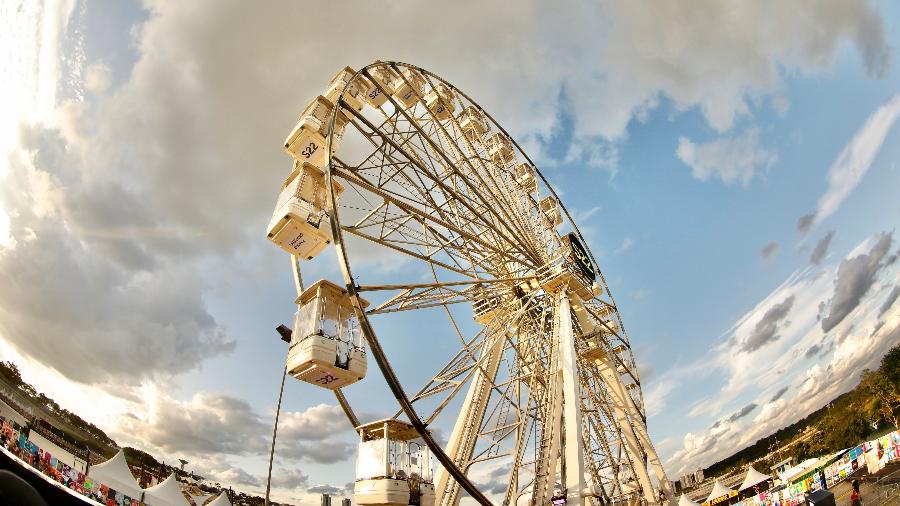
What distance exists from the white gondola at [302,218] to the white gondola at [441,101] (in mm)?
9205

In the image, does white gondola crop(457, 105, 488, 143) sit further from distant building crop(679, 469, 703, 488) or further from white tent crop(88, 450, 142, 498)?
distant building crop(679, 469, 703, 488)

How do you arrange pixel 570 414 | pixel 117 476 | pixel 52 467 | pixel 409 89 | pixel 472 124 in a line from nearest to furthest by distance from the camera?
1. pixel 570 414
2. pixel 52 467
3. pixel 409 89
4. pixel 117 476
5. pixel 472 124

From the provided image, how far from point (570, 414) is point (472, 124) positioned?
1289 centimetres

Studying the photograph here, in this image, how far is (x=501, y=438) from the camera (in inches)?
550

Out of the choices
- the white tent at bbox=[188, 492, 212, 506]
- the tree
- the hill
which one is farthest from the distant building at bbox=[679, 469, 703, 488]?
the white tent at bbox=[188, 492, 212, 506]

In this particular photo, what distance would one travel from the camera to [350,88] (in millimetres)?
14344

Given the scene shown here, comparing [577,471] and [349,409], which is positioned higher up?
[349,409]

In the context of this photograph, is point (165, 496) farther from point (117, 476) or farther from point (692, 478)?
point (692, 478)

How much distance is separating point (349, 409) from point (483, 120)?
47.0ft

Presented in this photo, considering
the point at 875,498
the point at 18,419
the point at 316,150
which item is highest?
the point at 316,150

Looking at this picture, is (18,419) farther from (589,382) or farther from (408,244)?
(589,382)

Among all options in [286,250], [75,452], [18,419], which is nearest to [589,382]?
[286,250]

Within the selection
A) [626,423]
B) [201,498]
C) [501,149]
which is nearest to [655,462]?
[626,423]

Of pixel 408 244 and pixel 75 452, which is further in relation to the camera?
pixel 75 452
